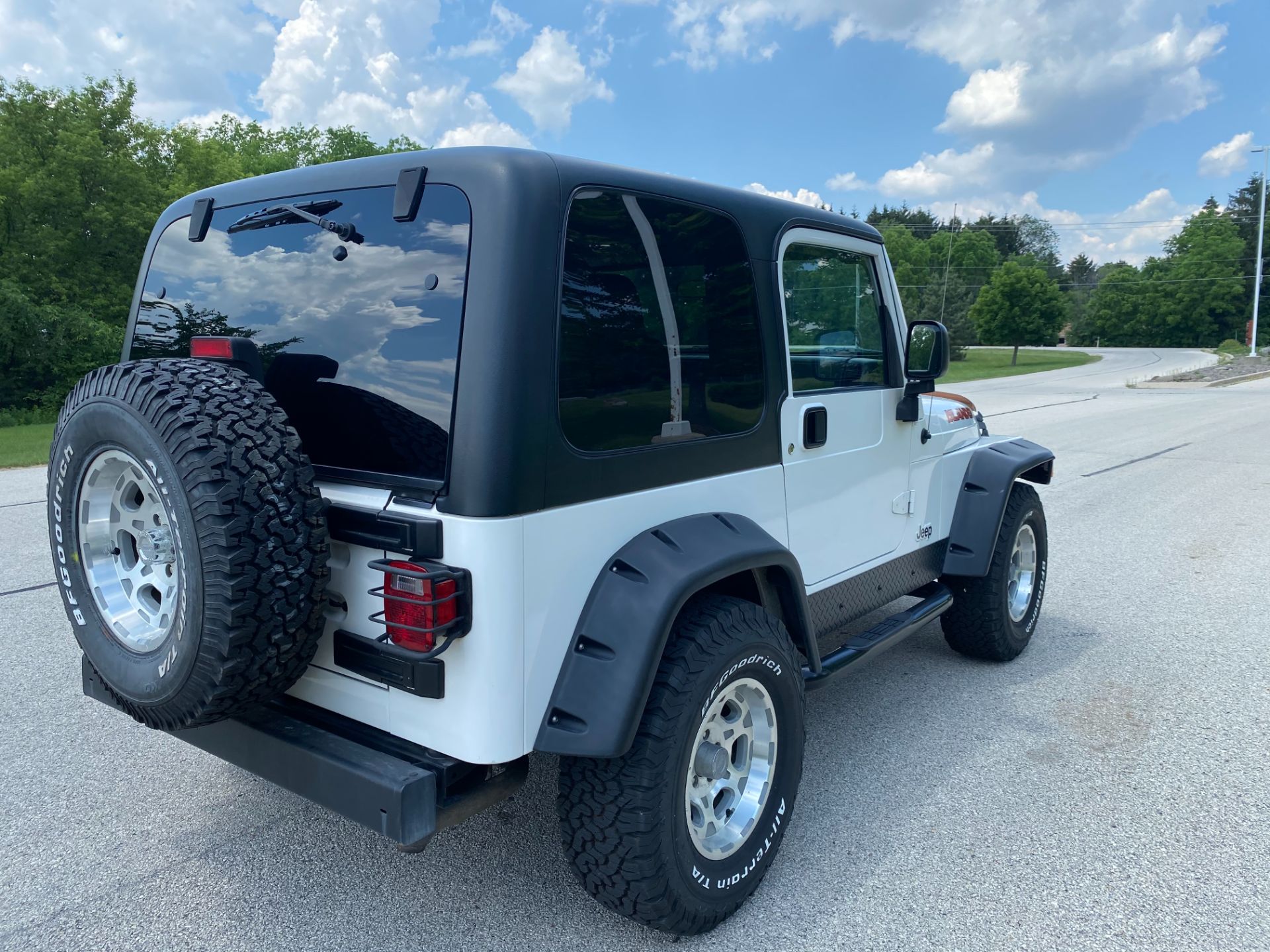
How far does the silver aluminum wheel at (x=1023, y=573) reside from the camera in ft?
15.8

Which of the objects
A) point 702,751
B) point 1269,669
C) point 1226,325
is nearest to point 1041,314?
point 1226,325

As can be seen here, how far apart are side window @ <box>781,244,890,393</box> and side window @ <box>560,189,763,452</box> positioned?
1.01 ft

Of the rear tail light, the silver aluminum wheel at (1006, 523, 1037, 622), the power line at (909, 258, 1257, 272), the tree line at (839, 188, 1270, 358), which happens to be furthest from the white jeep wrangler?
the power line at (909, 258, 1257, 272)

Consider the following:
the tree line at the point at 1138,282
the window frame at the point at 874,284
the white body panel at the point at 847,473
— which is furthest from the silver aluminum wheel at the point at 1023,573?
the tree line at the point at 1138,282

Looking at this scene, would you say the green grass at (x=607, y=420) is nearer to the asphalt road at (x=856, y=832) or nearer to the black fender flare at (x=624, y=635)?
the black fender flare at (x=624, y=635)

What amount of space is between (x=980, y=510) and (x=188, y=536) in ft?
11.7

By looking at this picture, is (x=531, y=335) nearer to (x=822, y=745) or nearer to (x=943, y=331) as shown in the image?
(x=943, y=331)

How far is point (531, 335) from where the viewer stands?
2199 mm

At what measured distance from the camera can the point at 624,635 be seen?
2.30 m

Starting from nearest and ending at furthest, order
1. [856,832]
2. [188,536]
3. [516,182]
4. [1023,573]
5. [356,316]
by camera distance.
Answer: [188,536], [516,182], [356,316], [856,832], [1023,573]

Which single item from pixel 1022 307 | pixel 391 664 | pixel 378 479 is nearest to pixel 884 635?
pixel 391 664

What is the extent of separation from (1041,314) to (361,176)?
55121 mm

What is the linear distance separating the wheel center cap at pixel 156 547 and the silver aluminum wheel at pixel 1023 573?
4.04m

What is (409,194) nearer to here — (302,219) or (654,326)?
(302,219)
